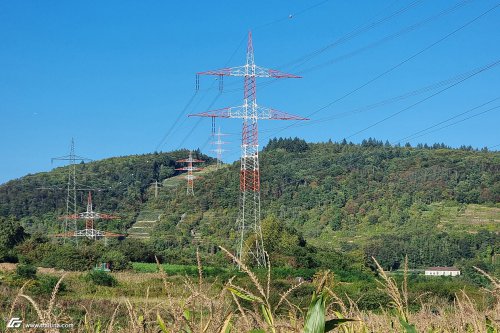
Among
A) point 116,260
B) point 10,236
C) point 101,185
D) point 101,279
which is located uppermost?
point 101,185

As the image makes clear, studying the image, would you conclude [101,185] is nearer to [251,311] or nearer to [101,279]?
[101,279]

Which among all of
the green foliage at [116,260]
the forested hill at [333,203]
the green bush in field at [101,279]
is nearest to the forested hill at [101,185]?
the forested hill at [333,203]

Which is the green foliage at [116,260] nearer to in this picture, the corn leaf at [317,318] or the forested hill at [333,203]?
the forested hill at [333,203]

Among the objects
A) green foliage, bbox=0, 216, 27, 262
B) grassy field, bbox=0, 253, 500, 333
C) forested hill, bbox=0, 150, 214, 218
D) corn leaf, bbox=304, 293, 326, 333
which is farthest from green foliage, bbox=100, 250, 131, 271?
corn leaf, bbox=304, 293, 326, 333

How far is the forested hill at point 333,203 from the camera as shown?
4862cm

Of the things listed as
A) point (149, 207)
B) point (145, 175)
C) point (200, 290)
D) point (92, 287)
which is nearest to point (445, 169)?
point (149, 207)

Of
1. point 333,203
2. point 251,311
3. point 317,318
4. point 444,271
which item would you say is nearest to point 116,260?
point 444,271

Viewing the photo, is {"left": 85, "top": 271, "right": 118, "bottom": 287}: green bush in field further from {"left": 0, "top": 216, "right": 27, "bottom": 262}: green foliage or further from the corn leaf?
the corn leaf

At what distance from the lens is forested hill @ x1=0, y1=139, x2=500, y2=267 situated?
160ft

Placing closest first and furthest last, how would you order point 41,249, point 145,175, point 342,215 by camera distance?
1. point 41,249
2. point 342,215
3. point 145,175

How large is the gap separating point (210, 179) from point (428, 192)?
2017 cm

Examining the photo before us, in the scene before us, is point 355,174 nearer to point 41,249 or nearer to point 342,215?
point 342,215

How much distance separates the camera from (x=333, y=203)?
2677 inches

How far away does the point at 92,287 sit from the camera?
3039cm
